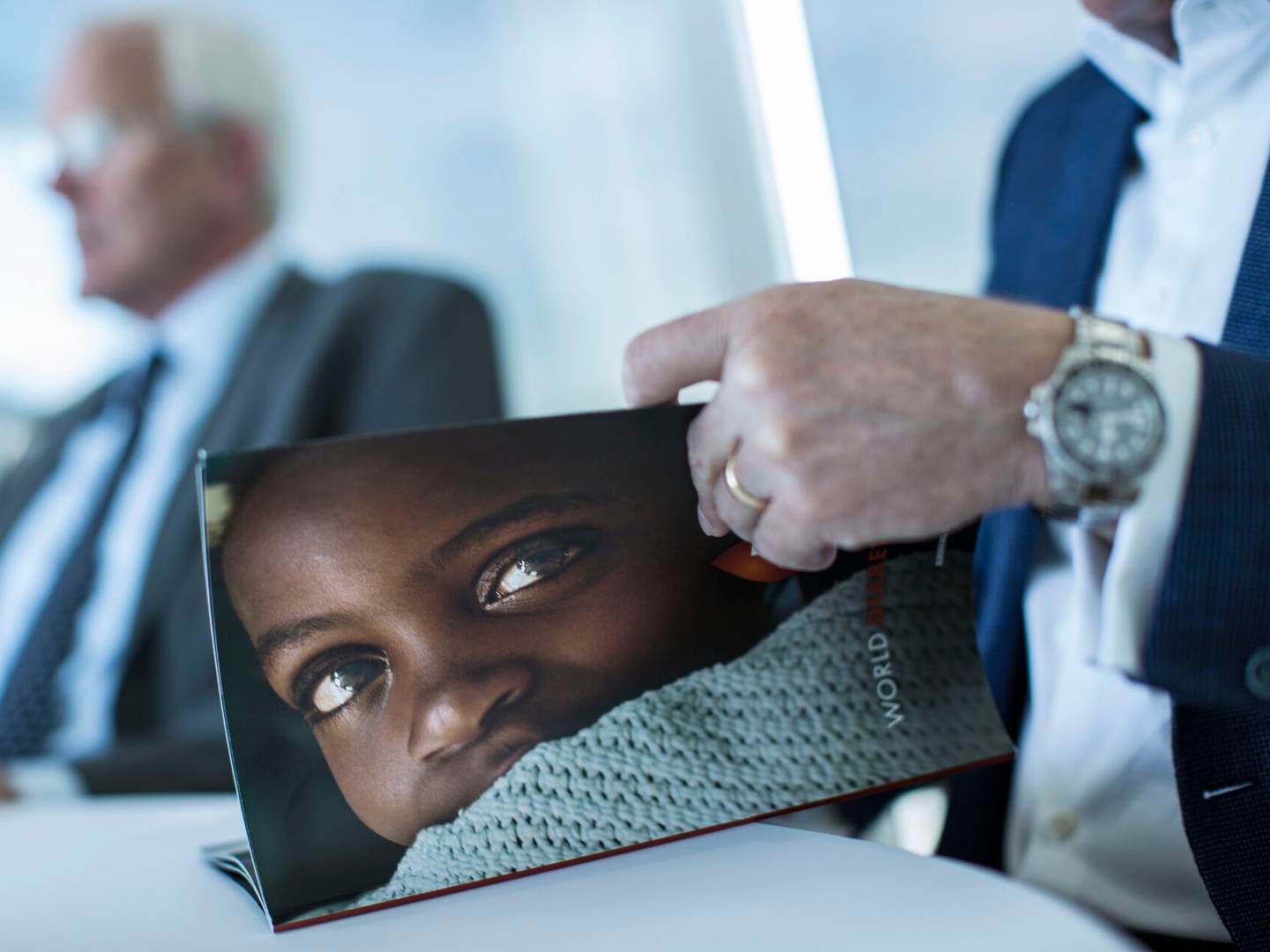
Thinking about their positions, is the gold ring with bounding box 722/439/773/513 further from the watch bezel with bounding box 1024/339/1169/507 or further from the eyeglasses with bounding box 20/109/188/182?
the eyeglasses with bounding box 20/109/188/182

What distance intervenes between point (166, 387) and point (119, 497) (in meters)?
0.20

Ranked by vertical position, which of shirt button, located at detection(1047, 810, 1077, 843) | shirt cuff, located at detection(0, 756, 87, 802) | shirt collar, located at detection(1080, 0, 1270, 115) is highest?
shirt collar, located at detection(1080, 0, 1270, 115)

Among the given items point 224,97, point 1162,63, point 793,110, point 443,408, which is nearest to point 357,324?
point 443,408

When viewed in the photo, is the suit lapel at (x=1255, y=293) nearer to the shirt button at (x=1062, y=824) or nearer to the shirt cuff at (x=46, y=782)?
the shirt button at (x=1062, y=824)

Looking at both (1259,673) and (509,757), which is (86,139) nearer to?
(509,757)

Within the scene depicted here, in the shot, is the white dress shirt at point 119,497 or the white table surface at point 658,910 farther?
the white dress shirt at point 119,497

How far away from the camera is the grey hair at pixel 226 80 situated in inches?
63.9

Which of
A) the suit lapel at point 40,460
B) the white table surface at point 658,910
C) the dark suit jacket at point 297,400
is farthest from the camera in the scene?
the suit lapel at point 40,460

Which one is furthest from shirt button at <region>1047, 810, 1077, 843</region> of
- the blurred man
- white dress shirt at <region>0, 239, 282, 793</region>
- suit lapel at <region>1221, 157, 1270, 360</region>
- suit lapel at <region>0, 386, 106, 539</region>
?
suit lapel at <region>0, 386, 106, 539</region>

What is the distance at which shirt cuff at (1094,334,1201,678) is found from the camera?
404mm

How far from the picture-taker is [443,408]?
1413 mm

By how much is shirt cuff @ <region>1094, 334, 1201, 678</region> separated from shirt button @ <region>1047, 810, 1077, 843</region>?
0.26 m

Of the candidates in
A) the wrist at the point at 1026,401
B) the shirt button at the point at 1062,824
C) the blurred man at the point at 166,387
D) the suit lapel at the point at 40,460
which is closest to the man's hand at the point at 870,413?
the wrist at the point at 1026,401

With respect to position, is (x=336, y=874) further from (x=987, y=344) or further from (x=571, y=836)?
(x=987, y=344)
